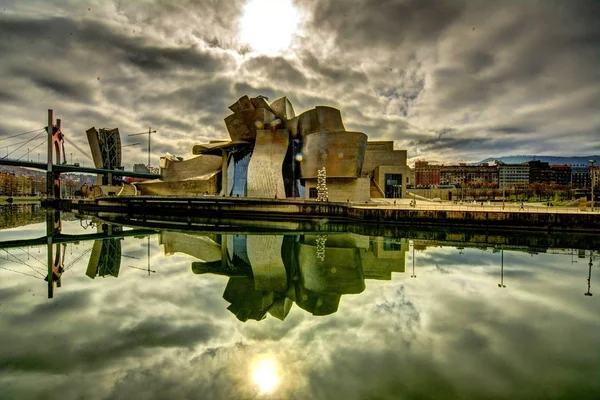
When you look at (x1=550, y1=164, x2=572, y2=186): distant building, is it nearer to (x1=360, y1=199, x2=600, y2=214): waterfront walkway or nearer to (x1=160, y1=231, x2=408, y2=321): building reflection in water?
(x1=360, y1=199, x2=600, y2=214): waterfront walkway

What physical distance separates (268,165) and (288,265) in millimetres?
21462

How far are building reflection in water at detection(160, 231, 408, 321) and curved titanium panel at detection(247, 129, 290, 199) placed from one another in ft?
40.2

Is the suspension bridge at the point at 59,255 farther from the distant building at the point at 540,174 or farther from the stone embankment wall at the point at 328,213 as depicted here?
the distant building at the point at 540,174

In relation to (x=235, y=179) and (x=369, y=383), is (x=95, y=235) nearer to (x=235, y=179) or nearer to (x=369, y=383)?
(x=235, y=179)

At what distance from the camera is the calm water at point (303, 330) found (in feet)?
14.1

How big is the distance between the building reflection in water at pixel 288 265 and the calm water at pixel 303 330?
0.09 metres

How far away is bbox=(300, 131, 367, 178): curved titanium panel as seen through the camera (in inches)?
1227

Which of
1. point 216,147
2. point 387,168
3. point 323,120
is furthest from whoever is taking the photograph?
point 387,168

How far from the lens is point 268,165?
32.8 meters

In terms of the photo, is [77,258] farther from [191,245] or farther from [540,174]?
[540,174]

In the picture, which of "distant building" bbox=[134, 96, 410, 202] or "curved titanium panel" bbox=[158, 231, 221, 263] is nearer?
"curved titanium panel" bbox=[158, 231, 221, 263]

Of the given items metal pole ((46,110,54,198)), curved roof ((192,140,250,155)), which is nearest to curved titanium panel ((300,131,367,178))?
curved roof ((192,140,250,155))

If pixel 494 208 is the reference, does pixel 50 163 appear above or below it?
above

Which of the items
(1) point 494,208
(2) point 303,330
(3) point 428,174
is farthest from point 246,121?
(3) point 428,174
